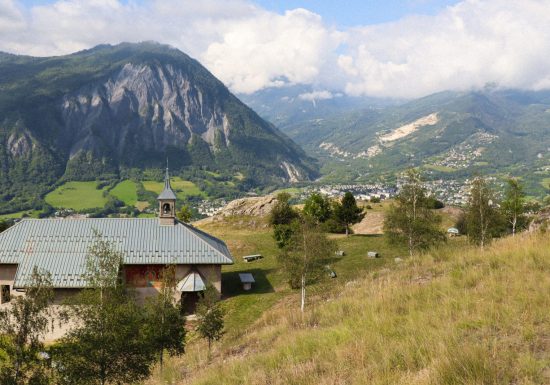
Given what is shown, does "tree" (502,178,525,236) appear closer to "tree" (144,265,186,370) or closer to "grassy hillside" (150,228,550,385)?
"grassy hillside" (150,228,550,385)

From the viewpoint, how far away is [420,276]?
51.9 feet

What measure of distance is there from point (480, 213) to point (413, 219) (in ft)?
20.6

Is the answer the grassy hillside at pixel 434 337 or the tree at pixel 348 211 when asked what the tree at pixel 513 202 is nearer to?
the tree at pixel 348 211

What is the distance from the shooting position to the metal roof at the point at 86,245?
34625 mm

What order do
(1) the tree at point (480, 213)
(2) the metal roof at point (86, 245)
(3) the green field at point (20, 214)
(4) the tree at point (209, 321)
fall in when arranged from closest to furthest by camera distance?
(4) the tree at point (209, 321), (2) the metal roof at point (86, 245), (1) the tree at point (480, 213), (3) the green field at point (20, 214)

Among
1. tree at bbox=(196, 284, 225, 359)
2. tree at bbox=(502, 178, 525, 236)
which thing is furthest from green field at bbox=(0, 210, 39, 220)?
tree at bbox=(502, 178, 525, 236)

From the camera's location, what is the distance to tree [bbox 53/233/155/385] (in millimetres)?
14953

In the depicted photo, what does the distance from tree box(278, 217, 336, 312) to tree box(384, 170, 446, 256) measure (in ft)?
34.0

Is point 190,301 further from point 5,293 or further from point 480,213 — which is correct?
point 480,213

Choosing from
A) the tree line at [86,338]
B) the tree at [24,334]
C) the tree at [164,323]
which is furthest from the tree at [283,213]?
the tree at [24,334]

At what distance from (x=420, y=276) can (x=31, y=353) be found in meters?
14.6

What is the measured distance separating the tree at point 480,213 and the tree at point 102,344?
31323mm

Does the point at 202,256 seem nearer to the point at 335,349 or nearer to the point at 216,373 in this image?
the point at 216,373

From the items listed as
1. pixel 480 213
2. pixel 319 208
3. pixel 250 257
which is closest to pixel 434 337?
pixel 480 213
